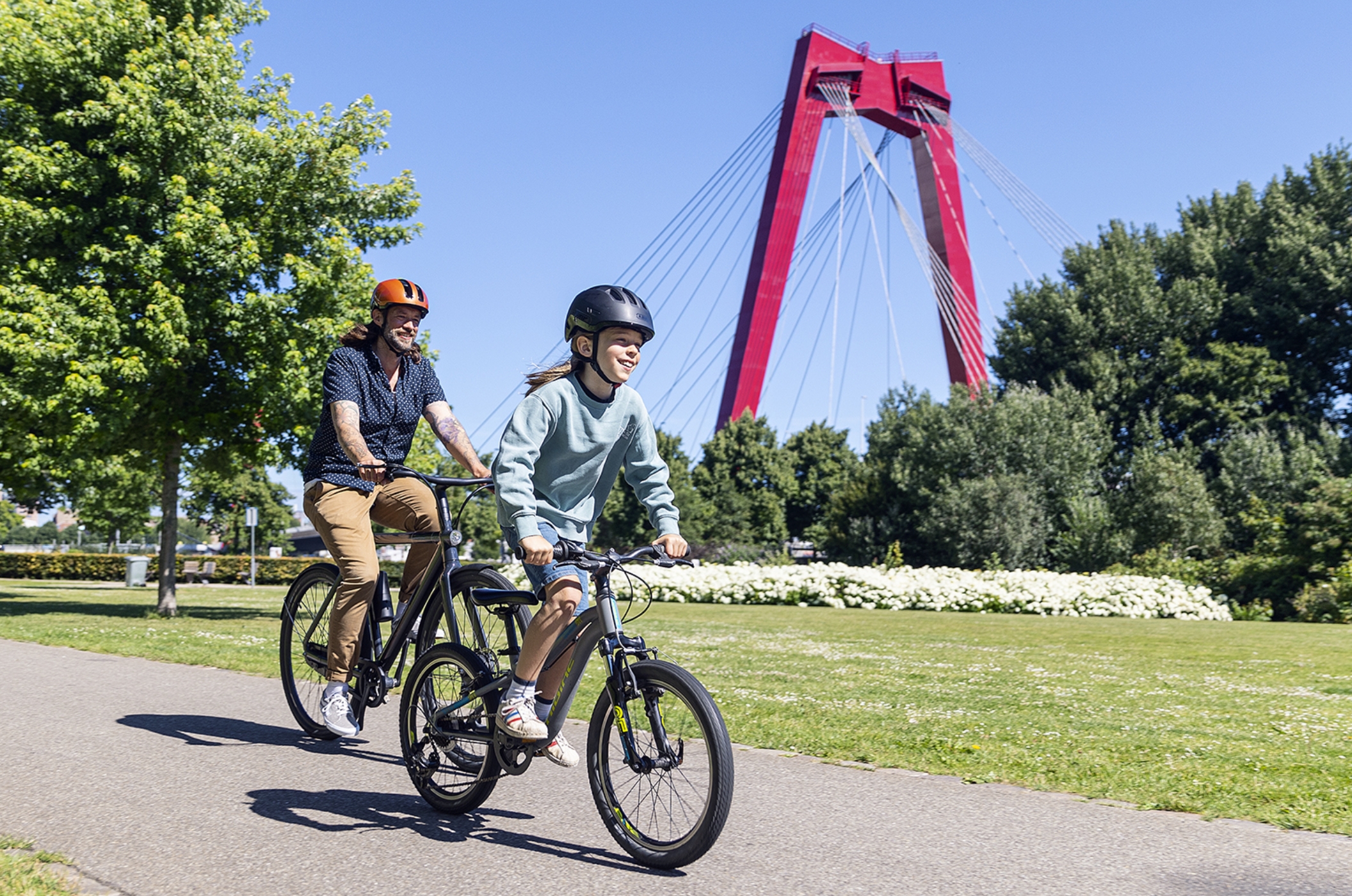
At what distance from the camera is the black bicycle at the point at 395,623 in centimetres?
418

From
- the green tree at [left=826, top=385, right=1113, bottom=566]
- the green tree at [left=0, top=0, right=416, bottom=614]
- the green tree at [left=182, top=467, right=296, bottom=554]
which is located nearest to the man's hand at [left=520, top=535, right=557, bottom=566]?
the green tree at [left=0, top=0, right=416, bottom=614]

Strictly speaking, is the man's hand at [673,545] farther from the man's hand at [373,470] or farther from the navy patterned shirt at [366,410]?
the navy patterned shirt at [366,410]

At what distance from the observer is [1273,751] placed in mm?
5066

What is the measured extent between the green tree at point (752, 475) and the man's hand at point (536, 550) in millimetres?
47379

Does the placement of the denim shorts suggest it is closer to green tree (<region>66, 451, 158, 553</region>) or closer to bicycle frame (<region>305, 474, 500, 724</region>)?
bicycle frame (<region>305, 474, 500, 724</region>)

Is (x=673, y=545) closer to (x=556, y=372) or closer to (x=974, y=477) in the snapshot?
(x=556, y=372)

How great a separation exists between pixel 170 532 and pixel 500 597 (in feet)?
43.5

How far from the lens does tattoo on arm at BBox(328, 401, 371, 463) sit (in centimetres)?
442

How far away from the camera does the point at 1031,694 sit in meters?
7.27

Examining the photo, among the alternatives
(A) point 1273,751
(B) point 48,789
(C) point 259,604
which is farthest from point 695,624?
(B) point 48,789

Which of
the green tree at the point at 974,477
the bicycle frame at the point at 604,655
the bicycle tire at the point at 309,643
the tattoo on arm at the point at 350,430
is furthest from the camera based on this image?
the green tree at the point at 974,477

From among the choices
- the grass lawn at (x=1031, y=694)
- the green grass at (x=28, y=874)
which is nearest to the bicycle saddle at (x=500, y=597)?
the green grass at (x=28, y=874)

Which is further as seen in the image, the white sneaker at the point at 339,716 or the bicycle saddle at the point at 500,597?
the white sneaker at the point at 339,716

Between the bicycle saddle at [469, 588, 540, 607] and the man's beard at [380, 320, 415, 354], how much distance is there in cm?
126
